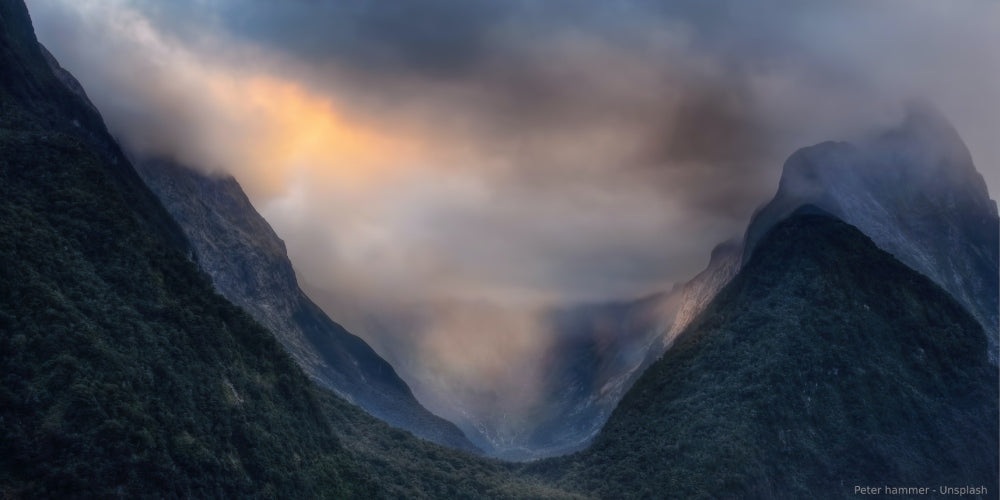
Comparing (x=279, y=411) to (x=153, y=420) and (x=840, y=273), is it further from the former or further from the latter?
(x=840, y=273)

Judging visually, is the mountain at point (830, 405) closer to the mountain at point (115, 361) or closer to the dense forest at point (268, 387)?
the dense forest at point (268, 387)

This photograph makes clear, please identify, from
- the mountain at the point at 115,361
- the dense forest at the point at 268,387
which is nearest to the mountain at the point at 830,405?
the dense forest at the point at 268,387

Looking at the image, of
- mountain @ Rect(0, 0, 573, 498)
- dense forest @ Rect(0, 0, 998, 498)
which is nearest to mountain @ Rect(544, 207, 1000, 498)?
dense forest @ Rect(0, 0, 998, 498)

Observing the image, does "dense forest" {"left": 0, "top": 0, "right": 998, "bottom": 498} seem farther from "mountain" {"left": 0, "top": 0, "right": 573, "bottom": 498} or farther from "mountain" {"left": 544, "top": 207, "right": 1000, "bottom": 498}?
"mountain" {"left": 544, "top": 207, "right": 1000, "bottom": 498}

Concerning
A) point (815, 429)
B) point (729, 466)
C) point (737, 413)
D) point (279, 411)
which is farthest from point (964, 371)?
point (279, 411)

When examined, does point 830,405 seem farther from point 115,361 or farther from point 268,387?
point 115,361
